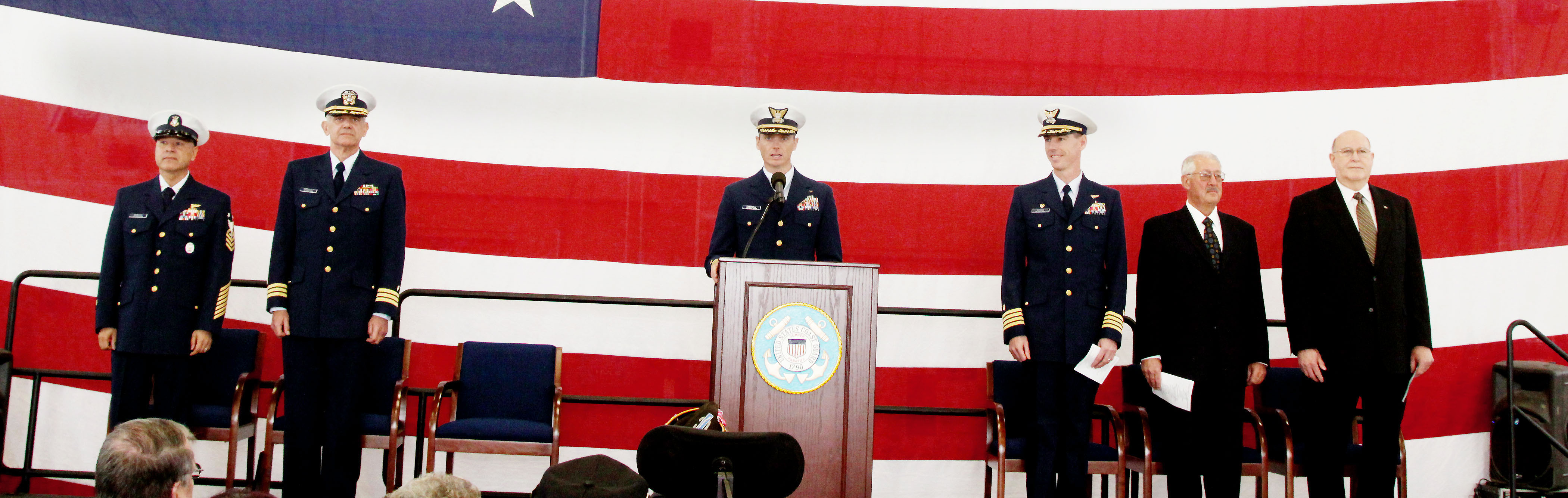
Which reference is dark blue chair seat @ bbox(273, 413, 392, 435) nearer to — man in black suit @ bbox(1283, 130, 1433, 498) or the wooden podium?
the wooden podium

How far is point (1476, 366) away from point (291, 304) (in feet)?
13.7

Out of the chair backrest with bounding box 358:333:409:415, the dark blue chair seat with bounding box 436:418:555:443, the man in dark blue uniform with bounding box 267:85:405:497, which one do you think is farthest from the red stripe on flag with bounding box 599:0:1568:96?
the dark blue chair seat with bounding box 436:418:555:443

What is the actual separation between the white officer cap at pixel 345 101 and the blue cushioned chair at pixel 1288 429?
3114 mm

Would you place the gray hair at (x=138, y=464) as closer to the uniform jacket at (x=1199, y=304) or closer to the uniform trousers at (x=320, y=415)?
the uniform trousers at (x=320, y=415)

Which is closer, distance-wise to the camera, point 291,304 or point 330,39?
point 291,304

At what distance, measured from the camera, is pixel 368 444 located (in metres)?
3.10

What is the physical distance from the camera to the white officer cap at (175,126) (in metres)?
3.24

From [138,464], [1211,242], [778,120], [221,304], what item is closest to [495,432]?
[221,304]

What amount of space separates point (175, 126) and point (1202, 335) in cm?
340

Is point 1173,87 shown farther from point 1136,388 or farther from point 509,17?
point 509,17

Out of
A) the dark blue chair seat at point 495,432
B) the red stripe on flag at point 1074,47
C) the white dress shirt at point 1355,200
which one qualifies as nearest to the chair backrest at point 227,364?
the dark blue chair seat at point 495,432

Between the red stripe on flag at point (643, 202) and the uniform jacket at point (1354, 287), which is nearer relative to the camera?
the uniform jacket at point (1354, 287)

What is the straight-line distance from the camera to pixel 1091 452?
121 inches

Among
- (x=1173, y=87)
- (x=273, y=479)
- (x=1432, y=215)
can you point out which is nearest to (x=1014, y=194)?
(x=1173, y=87)
